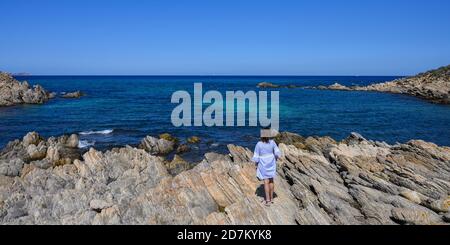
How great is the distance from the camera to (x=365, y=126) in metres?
56.1

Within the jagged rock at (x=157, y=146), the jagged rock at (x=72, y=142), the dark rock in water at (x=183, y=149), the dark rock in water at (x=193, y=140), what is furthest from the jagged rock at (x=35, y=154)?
the dark rock in water at (x=193, y=140)

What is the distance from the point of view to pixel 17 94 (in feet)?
270

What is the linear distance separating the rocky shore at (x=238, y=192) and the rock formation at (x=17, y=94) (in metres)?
60.5

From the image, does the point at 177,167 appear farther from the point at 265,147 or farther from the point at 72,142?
the point at 72,142

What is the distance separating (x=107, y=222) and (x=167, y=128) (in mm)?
37407

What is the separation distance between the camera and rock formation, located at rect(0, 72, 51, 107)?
79125 mm

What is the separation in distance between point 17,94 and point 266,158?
261 feet

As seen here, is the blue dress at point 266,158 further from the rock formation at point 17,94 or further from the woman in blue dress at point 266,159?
the rock formation at point 17,94

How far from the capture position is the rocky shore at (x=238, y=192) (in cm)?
1457

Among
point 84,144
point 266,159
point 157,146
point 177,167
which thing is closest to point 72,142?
point 84,144
